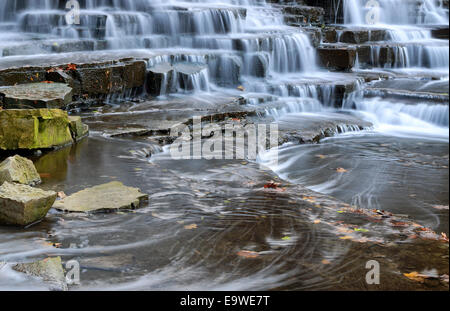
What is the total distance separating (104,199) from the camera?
205 inches

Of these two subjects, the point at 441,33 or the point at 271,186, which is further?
the point at 441,33

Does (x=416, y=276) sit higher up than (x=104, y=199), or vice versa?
(x=104, y=199)

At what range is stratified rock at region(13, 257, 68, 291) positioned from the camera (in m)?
3.60

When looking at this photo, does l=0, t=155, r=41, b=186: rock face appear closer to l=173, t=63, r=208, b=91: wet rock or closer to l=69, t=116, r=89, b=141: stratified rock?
l=69, t=116, r=89, b=141: stratified rock

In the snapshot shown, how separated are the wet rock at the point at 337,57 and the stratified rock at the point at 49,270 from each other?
11.9 m

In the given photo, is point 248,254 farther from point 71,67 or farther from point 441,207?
point 71,67

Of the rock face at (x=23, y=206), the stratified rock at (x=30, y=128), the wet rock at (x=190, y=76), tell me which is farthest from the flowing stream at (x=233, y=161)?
the stratified rock at (x=30, y=128)

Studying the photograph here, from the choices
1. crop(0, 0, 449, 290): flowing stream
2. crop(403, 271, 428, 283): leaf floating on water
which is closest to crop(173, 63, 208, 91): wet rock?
crop(0, 0, 449, 290): flowing stream

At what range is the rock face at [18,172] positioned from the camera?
5.30 meters

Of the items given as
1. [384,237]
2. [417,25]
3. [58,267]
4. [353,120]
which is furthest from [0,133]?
[417,25]

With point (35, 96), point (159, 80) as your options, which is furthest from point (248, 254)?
point (159, 80)

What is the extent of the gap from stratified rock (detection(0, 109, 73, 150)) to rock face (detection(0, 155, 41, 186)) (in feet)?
3.47

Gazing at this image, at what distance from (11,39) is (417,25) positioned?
49.2ft

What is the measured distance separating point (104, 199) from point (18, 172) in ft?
3.23
